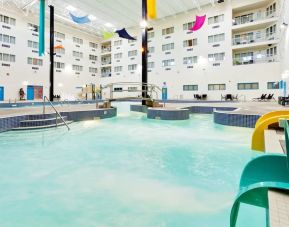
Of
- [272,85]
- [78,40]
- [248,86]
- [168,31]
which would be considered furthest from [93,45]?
[272,85]

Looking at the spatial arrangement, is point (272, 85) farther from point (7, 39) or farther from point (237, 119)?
point (7, 39)

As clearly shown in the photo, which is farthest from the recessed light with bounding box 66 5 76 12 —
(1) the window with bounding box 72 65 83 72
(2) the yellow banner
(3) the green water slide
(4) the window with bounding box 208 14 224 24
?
(3) the green water slide

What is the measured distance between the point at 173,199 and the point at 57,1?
20.0m

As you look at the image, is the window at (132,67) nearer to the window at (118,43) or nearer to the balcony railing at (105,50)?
the window at (118,43)

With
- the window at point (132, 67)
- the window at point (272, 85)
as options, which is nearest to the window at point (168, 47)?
the window at point (132, 67)

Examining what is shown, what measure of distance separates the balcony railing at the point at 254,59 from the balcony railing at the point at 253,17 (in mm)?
3070

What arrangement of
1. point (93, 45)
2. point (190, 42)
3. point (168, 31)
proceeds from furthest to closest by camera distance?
point (93, 45) → point (168, 31) → point (190, 42)

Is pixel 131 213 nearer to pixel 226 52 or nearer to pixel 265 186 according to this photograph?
pixel 265 186

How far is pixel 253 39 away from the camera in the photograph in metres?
19.3

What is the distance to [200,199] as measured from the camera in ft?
8.11

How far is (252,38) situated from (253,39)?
0.79ft

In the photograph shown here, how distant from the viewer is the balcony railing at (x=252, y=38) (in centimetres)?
1841

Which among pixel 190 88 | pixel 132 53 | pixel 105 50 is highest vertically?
pixel 105 50

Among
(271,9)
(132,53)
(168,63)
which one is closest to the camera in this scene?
(271,9)
